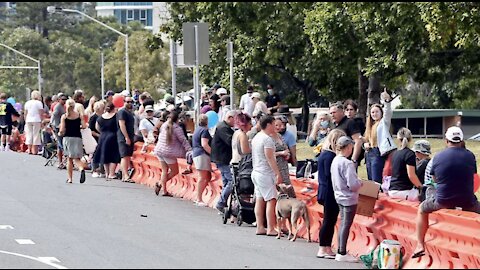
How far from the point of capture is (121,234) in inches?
611

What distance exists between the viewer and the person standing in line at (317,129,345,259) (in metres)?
13.9

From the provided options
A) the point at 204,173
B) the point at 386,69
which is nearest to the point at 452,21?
the point at 204,173

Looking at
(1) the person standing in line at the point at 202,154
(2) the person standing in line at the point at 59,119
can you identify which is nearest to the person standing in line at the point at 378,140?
(1) the person standing in line at the point at 202,154

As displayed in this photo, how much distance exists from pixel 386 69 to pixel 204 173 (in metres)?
17.3

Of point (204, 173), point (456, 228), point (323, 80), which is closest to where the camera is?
point (456, 228)

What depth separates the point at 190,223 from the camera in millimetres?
17172

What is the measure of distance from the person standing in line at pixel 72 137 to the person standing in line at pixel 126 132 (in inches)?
33.7

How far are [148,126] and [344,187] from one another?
36.5 feet

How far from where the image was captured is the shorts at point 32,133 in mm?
32188

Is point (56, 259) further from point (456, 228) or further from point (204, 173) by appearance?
point (204, 173)

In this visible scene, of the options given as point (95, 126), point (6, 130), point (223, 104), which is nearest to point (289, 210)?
point (223, 104)

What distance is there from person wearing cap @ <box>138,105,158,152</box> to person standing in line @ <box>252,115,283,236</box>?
8.36 m

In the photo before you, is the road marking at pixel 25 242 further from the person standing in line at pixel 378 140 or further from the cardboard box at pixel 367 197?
the person standing in line at pixel 378 140

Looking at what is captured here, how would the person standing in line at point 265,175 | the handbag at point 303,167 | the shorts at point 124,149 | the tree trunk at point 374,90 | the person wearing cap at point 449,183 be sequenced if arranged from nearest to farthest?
the person wearing cap at point 449,183 → the person standing in line at point 265,175 → the handbag at point 303,167 → the shorts at point 124,149 → the tree trunk at point 374,90
